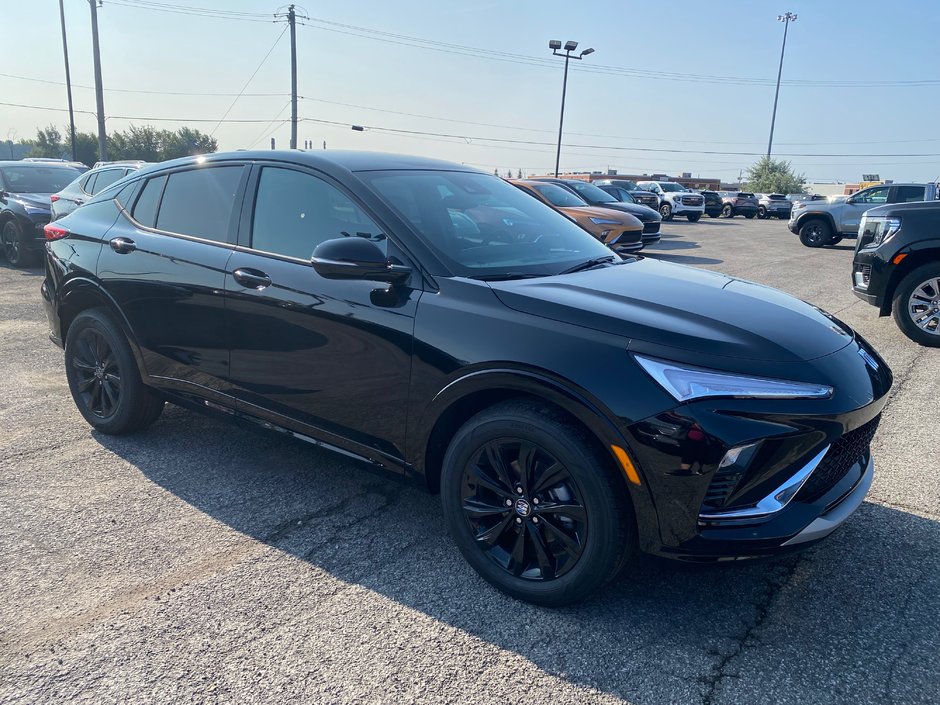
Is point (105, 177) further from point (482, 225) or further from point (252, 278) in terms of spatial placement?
point (482, 225)

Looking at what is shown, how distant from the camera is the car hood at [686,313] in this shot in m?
2.45

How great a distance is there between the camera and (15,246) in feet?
38.1

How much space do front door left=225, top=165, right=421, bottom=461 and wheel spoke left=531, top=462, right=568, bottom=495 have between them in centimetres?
67

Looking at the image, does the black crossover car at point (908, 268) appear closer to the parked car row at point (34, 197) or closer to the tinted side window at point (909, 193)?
the parked car row at point (34, 197)

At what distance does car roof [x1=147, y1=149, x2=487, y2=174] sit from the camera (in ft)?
11.1

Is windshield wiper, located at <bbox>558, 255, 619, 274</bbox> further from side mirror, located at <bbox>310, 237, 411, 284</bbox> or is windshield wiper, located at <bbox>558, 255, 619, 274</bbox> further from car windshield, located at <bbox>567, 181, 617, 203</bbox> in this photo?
car windshield, located at <bbox>567, 181, 617, 203</bbox>

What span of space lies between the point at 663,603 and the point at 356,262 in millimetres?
1833

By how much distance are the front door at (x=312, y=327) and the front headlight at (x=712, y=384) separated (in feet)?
3.46

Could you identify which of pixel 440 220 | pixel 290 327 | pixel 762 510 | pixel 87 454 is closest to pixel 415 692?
pixel 762 510

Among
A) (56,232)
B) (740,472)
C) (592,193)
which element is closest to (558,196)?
(592,193)

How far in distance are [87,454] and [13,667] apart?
1968mm

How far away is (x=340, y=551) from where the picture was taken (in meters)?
3.11

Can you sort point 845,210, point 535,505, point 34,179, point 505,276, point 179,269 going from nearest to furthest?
point 535,505, point 505,276, point 179,269, point 34,179, point 845,210

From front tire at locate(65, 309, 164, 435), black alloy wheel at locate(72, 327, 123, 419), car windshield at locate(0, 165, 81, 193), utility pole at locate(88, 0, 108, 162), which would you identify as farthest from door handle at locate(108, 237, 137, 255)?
utility pole at locate(88, 0, 108, 162)
